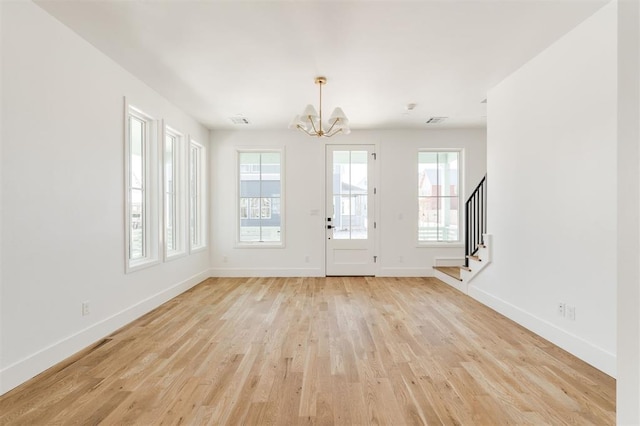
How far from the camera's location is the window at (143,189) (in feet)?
12.6

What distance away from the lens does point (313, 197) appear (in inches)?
237

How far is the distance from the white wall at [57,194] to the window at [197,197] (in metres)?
2.08

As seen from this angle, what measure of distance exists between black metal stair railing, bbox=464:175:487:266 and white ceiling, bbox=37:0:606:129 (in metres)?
1.55

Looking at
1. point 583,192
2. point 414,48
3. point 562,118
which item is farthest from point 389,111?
point 583,192

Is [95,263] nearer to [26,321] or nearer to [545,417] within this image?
[26,321]

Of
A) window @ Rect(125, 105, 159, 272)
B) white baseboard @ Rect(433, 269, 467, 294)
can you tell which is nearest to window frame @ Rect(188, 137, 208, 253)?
window @ Rect(125, 105, 159, 272)

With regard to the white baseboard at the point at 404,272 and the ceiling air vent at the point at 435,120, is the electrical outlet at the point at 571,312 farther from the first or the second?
the ceiling air vent at the point at 435,120

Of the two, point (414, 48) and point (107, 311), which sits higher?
point (414, 48)

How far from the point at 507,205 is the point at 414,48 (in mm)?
2060

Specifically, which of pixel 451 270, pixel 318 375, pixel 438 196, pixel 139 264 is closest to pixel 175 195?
pixel 139 264

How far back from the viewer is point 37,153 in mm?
2395

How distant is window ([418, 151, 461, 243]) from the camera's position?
20.1 ft

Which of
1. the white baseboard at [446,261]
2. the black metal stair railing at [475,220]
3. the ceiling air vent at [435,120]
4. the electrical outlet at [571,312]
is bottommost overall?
the white baseboard at [446,261]

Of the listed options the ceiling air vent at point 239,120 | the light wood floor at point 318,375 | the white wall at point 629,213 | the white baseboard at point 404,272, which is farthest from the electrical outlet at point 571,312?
the ceiling air vent at point 239,120
